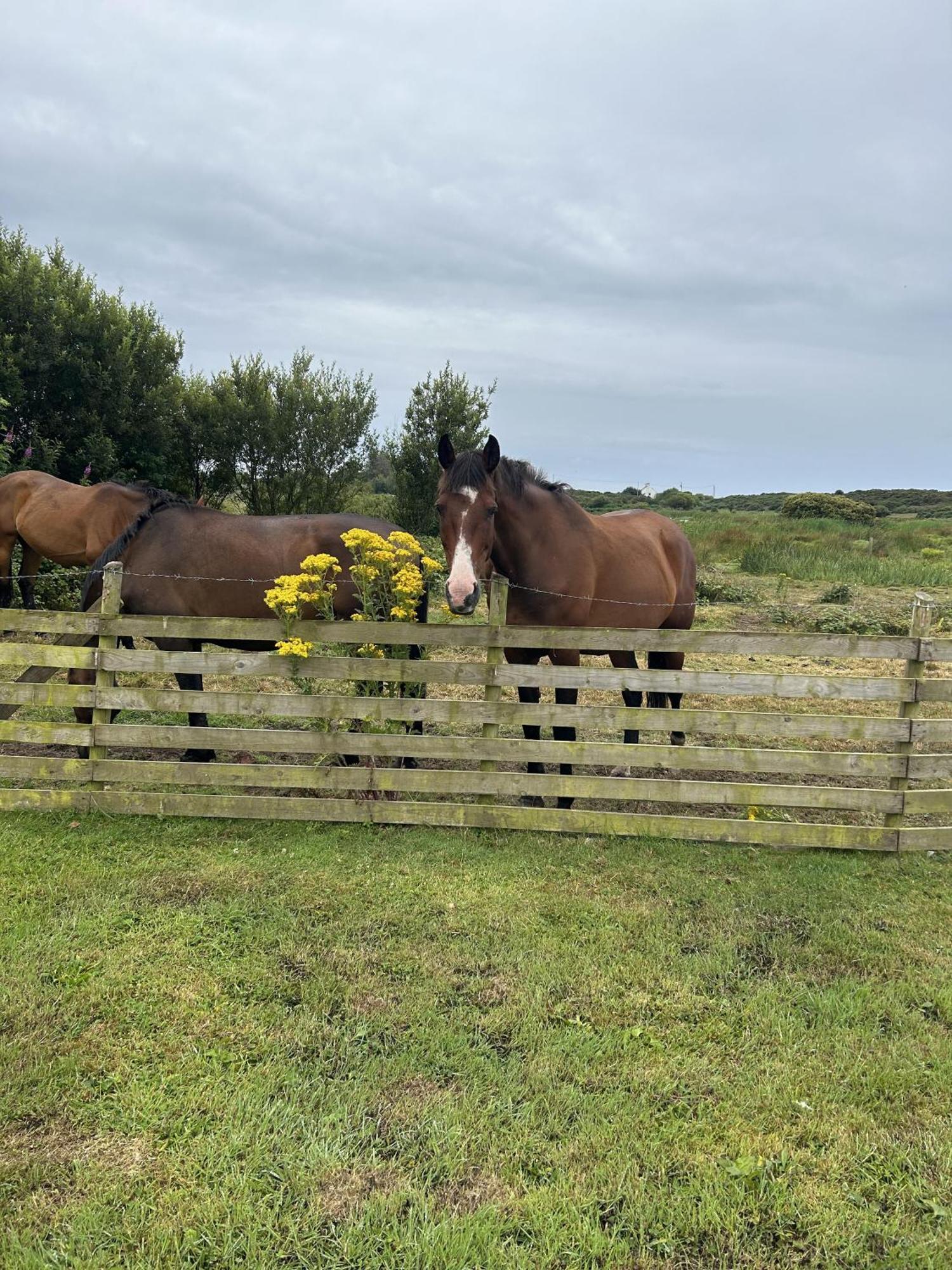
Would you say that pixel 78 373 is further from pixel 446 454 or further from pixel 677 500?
pixel 677 500

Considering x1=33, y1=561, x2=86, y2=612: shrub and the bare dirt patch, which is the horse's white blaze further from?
x1=33, y1=561, x2=86, y2=612: shrub

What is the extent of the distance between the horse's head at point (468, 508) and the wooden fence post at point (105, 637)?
2141 millimetres

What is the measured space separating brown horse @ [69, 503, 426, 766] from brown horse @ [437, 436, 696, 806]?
2.90 ft

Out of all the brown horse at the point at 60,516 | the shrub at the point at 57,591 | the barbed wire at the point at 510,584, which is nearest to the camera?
the barbed wire at the point at 510,584

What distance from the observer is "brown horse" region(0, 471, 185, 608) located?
→ 7.85m

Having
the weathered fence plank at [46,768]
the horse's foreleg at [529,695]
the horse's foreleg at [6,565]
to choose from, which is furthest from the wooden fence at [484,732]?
the horse's foreleg at [6,565]

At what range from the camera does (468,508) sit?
4.32 meters

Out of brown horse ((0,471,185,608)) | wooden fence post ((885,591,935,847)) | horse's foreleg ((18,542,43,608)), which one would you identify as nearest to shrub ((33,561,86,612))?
horse's foreleg ((18,542,43,608))

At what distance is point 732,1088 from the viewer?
246cm

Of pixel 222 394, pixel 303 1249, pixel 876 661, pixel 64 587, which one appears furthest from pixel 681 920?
pixel 222 394

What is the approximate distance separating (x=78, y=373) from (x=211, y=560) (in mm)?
8948

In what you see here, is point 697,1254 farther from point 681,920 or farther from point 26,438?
point 26,438

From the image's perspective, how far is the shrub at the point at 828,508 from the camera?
33688mm

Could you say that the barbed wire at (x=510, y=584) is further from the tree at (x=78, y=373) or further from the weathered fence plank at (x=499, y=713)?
the tree at (x=78, y=373)
